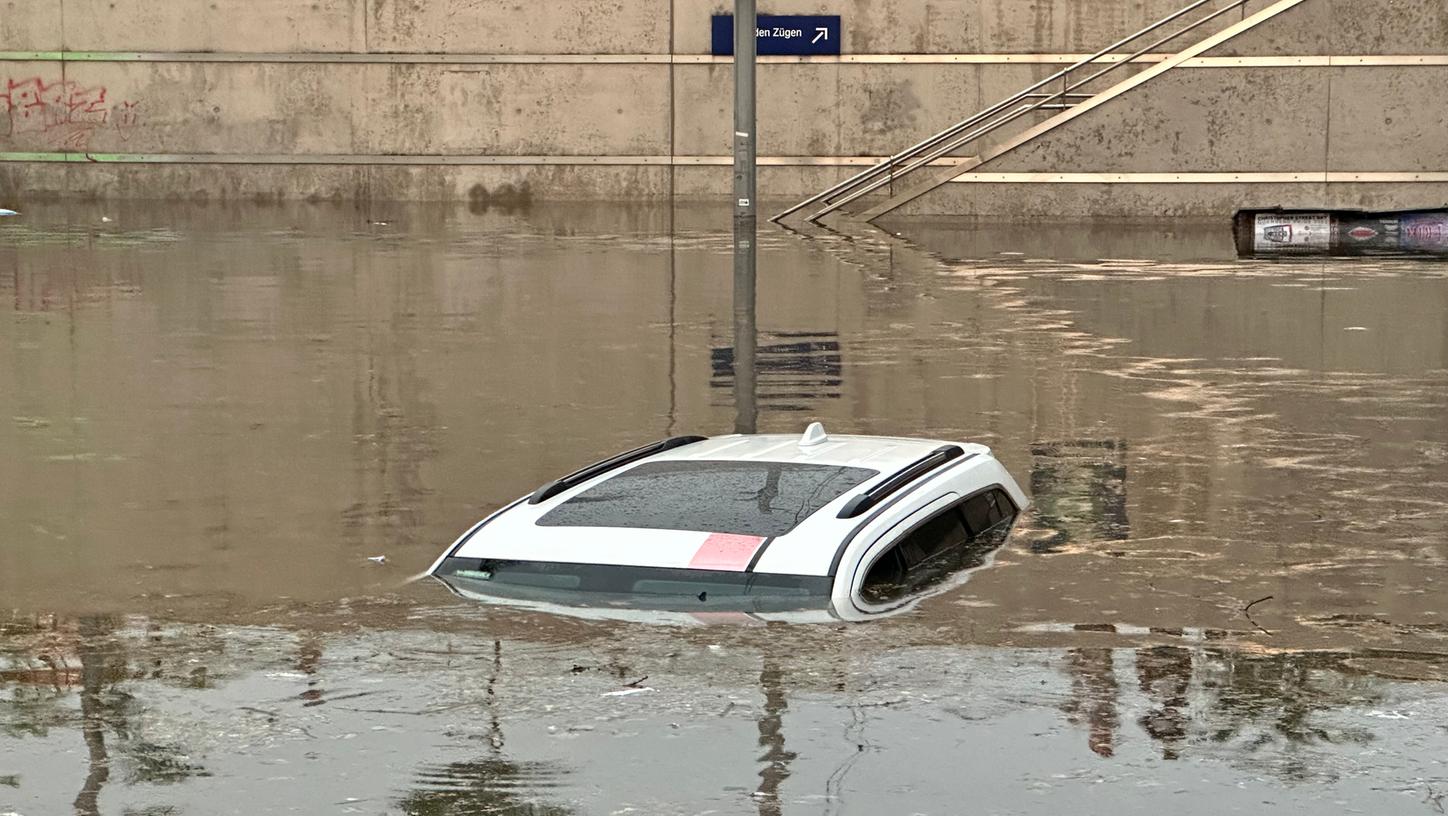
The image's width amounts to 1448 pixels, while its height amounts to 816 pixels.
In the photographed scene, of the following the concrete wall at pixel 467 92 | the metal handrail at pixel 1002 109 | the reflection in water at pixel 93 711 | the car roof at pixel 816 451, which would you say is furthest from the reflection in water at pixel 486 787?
the concrete wall at pixel 467 92

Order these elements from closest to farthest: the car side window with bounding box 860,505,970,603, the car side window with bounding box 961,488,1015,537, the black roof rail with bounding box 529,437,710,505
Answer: the car side window with bounding box 860,505,970,603
the black roof rail with bounding box 529,437,710,505
the car side window with bounding box 961,488,1015,537

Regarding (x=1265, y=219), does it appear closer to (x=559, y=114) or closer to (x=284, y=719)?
(x=559, y=114)

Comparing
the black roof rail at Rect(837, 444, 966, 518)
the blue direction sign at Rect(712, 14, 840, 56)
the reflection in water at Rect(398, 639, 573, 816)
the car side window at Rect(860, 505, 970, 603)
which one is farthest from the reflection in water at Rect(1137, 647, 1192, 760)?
the blue direction sign at Rect(712, 14, 840, 56)

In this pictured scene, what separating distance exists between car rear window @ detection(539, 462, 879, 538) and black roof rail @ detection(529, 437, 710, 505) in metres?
0.18

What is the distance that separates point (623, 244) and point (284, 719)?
24.1 metres

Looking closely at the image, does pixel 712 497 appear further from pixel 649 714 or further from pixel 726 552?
pixel 649 714

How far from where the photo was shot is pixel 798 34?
3869cm

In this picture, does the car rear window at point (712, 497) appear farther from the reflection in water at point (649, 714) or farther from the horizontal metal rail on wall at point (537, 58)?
the horizontal metal rail on wall at point (537, 58)

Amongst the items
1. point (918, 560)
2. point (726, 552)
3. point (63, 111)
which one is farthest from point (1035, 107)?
point (726, 552)

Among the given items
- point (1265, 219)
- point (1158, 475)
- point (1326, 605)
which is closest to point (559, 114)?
point (1265, 219)

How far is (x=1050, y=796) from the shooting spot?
6621 millimetres

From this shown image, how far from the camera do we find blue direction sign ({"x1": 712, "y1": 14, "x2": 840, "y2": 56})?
1519 inches

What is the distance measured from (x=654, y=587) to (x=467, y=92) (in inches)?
1238

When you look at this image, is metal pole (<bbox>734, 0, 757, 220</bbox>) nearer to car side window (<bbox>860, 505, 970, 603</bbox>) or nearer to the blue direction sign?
the blue direction sign
